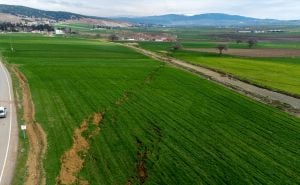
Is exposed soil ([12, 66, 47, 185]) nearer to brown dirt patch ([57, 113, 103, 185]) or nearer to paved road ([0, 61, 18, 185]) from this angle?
paved road ([0, 61, 18, 185])

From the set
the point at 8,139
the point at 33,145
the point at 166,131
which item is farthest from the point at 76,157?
the point at 166,131

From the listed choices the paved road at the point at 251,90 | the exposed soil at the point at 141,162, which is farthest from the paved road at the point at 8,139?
the paved road at the point at 251,90

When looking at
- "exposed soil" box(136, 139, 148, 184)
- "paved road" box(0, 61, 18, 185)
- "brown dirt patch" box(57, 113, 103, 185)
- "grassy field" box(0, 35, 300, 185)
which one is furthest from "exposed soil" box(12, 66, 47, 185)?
"exposed soil" box(136, 139, 148, 184)

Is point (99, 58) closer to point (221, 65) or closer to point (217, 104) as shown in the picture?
point (221, 65)

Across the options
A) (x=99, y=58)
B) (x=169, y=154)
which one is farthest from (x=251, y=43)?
(x=169, y=154)

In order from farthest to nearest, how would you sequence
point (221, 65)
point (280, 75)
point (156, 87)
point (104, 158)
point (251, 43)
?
point (251, 43) < point (221, 65) < point (280, 75) < point (156, 87) < point (104, 158)

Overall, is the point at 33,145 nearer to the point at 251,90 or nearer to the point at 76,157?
the point at 76,157

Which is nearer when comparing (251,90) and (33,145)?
(33,145)
